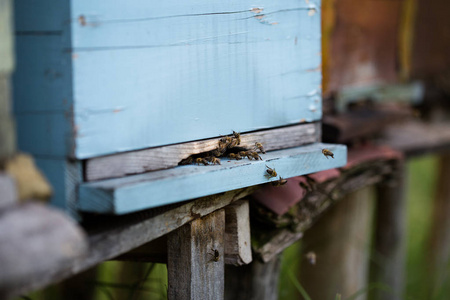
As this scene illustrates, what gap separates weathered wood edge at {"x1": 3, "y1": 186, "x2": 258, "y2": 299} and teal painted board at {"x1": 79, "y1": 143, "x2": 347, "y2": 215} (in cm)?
12

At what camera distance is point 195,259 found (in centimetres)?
194

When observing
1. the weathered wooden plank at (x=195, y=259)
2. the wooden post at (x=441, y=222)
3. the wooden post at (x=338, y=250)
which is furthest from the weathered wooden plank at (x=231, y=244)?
the wooden post at (x=441, y=222)

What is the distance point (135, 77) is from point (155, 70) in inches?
3.1

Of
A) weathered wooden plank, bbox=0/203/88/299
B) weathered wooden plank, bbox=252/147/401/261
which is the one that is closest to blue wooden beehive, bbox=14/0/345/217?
weathered wooden plank, bbox=0/203/88/299

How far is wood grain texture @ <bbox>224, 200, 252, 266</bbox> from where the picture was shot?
2205 millimetres

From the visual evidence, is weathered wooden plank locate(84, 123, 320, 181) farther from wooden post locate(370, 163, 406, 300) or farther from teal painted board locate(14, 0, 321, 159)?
wooden post locate(370, 163, 406, 300)

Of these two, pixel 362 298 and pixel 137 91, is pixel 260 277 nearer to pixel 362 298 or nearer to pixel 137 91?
pixel 137 91

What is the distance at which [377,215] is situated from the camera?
4.89 m

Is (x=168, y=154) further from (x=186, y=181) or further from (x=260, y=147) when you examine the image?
(x=260, y=147)

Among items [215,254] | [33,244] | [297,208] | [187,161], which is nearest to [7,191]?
[33,244]

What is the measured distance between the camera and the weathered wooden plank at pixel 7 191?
3.71ft

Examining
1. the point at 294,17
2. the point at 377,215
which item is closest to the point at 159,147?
the point at 294,17

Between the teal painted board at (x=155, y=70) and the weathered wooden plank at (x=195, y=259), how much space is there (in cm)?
35

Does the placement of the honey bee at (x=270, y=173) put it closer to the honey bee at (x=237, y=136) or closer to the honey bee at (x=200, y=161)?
the honey bee at (x=237, y=136)
